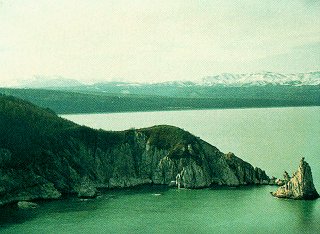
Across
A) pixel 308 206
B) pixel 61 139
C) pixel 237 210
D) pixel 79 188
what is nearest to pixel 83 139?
pixel 61 139

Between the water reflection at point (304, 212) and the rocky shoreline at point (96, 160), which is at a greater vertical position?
the rocky shoreline at point (96, 160)

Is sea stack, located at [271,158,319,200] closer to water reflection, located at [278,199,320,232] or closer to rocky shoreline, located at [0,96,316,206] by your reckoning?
water reflection, located at [278,199,320,232]

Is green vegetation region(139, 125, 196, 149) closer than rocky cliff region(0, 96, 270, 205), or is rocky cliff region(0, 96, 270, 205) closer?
rocky cliff region(0, 96, 270, 205)

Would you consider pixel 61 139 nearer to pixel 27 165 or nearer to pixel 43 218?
pixel 27 165

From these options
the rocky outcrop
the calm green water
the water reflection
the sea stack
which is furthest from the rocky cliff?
the water reflection

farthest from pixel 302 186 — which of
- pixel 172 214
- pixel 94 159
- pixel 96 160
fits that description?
pixel 94 159

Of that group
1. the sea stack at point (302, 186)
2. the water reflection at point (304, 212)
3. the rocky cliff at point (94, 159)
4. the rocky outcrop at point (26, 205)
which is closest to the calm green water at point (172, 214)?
the water reflection at point (304, 212)

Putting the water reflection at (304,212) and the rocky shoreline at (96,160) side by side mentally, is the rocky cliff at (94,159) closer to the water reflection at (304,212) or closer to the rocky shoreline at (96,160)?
the rocky shoreline at (96,160)

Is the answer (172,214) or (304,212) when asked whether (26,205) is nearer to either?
(172,214)
